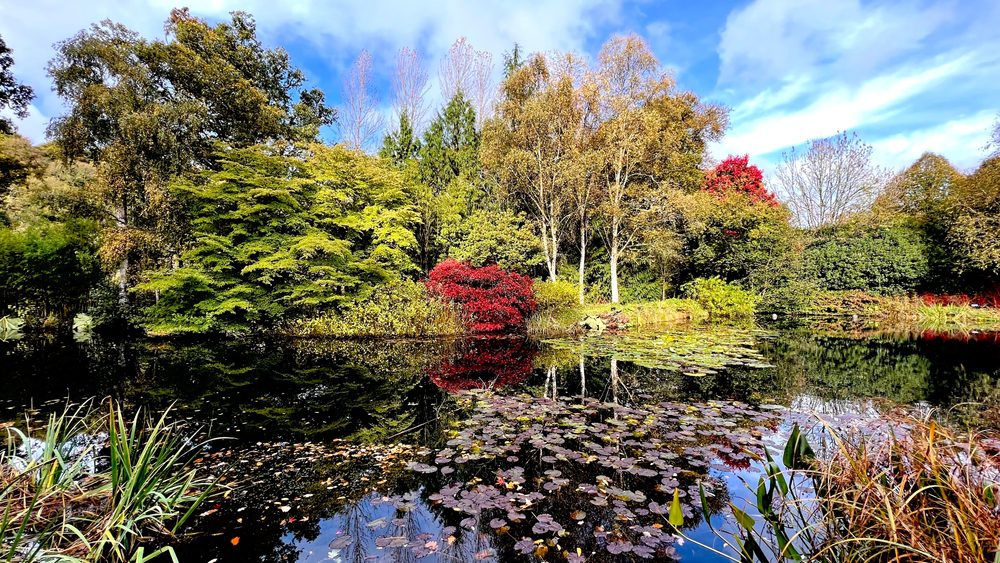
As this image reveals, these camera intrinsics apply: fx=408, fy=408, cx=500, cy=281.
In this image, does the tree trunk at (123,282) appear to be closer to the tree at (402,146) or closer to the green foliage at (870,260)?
the tree at (402,146)

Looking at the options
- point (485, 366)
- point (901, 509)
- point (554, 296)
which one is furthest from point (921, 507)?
point (554, 296)

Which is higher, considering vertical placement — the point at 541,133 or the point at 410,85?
the point at 410,85

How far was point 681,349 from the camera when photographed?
9188mm

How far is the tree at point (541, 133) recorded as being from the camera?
14.1 meters

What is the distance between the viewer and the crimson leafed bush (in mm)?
12227

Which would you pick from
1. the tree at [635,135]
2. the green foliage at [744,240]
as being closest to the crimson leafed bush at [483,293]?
the tree at [635,135]

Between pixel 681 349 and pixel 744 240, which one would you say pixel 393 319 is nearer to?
pixel 681 349

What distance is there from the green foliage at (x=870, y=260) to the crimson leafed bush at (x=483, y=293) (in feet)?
43.8

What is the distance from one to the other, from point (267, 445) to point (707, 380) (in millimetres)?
6330

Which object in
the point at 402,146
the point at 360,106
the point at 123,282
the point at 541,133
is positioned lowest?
the point at 123,282

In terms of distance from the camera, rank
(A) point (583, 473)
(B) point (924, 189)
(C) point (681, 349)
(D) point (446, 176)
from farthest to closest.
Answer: (B) point (924, 189) → (D) point (446, 176) → (C) point (681, 349) → (A) point (583, 473)

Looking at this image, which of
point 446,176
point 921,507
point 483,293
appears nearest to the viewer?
point 921,507

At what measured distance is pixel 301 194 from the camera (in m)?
13.3

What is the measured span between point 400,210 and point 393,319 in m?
3.98
